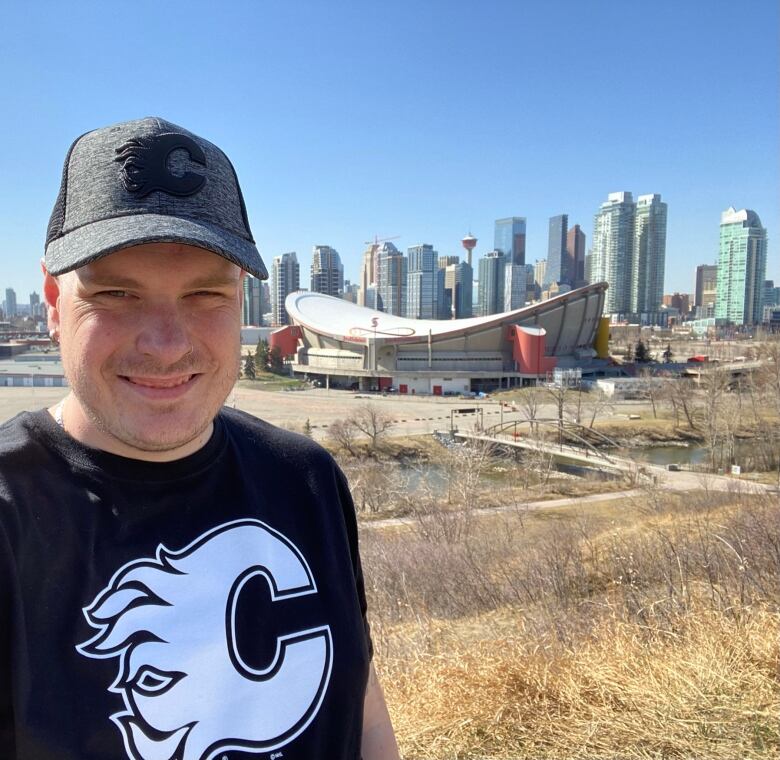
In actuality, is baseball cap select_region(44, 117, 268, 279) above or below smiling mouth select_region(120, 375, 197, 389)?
above

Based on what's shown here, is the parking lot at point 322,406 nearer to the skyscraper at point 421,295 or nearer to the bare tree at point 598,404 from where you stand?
the bare tree at point 598,404

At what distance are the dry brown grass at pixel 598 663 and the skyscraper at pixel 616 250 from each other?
108 meters

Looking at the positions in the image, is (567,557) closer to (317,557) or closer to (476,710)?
(476,710)

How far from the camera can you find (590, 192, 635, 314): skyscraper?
10688cm

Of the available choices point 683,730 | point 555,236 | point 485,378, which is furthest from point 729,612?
point 555,236

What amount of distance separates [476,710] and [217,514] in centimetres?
203

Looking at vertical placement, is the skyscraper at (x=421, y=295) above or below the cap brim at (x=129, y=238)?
above

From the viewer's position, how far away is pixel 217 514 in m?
1.07

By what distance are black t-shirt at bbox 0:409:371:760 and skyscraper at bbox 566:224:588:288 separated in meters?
147

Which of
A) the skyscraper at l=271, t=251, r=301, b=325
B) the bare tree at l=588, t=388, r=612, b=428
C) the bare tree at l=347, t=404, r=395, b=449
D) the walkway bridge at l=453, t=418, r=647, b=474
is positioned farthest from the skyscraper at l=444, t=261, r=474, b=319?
the bare tree at l=347, t=404, r=395, b=449

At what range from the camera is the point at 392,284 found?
319 ft

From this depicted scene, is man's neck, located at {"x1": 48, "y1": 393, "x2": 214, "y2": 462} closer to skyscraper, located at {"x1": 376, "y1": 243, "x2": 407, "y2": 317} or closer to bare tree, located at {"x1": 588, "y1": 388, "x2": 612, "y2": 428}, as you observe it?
bare tree, located at {"x1": 588, "y1": 388, "x2": 612, "y2": 428}

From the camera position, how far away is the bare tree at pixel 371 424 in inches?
898

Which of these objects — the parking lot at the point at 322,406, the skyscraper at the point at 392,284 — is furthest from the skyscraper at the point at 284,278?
the parking lot at the point at 322,406
